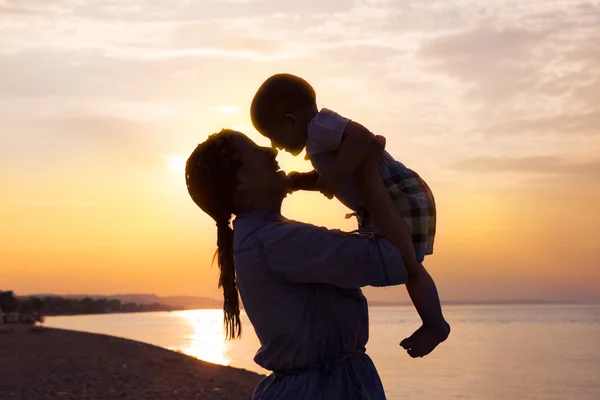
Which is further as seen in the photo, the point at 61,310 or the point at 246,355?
the point at 61,310

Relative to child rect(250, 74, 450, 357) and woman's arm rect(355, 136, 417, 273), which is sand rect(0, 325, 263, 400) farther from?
woman's arm rect(355, 136, 417, 273)

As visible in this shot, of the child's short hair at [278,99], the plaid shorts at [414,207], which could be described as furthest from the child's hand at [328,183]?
the child's short hair at [278,99]

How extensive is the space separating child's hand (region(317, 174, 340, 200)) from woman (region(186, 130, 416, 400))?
0.12m

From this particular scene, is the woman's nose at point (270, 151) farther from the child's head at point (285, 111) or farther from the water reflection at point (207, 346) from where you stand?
the water reflection at point (207, 346)

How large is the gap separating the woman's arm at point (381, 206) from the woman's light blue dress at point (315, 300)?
9 cm

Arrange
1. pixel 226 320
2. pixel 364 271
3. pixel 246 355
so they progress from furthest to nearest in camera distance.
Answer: pixel 246 355 → pixel 226 320 → pixel 364 271

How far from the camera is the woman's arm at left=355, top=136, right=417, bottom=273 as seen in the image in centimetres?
242

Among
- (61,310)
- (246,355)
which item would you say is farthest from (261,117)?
(61,310)

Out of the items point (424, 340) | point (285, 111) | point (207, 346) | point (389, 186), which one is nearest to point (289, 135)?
point (285, 111)

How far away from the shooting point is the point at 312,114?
113 inches

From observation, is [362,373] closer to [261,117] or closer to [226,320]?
[226,320]

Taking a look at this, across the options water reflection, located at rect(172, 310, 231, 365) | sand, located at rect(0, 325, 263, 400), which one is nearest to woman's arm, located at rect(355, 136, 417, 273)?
water reflection, located at rect(172, 310, 231, 365)

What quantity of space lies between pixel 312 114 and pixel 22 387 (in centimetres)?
1179

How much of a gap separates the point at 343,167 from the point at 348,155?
0.04 meters
